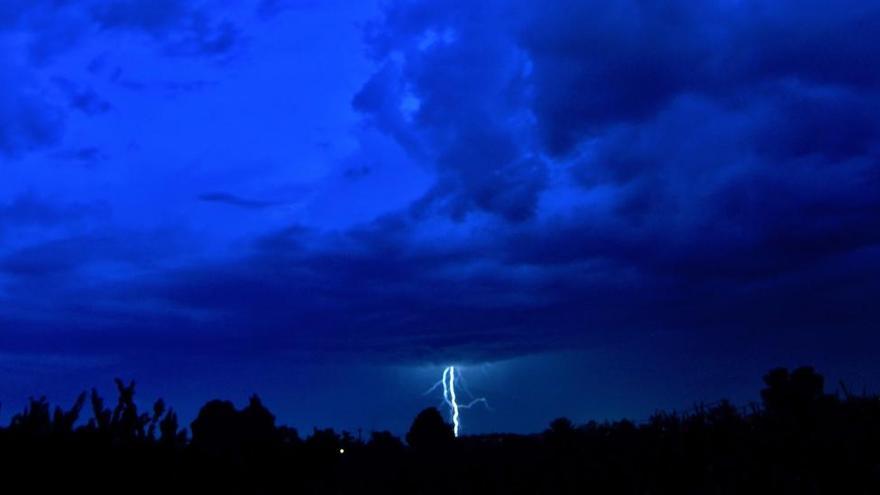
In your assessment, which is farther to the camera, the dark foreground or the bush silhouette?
the bush silhouette

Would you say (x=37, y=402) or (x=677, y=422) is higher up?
(x=37, y=402)

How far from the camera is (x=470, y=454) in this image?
1200 cm

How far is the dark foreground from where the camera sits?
24.7 ft

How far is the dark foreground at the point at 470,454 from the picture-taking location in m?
7.54

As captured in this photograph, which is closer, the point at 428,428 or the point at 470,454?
the point at 470,454

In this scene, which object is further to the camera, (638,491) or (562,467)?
(562,467)

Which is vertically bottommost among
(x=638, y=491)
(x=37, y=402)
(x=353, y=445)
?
(x=638, y=491)

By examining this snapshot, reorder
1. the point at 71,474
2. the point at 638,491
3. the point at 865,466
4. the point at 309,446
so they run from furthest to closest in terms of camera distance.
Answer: the point at 309,446 → the point at 71,474 → the point at 638,491 → the point at 865,466

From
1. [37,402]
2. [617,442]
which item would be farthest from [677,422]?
[37,402]

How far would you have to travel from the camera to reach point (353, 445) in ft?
61.5

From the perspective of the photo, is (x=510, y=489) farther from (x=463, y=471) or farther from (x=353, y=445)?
(x=353, y=445)

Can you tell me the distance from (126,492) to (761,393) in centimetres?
1106

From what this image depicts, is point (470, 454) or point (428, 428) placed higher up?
point (428, 428)

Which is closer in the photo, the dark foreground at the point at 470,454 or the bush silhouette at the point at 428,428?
the dark foreground at the point at 470,454
